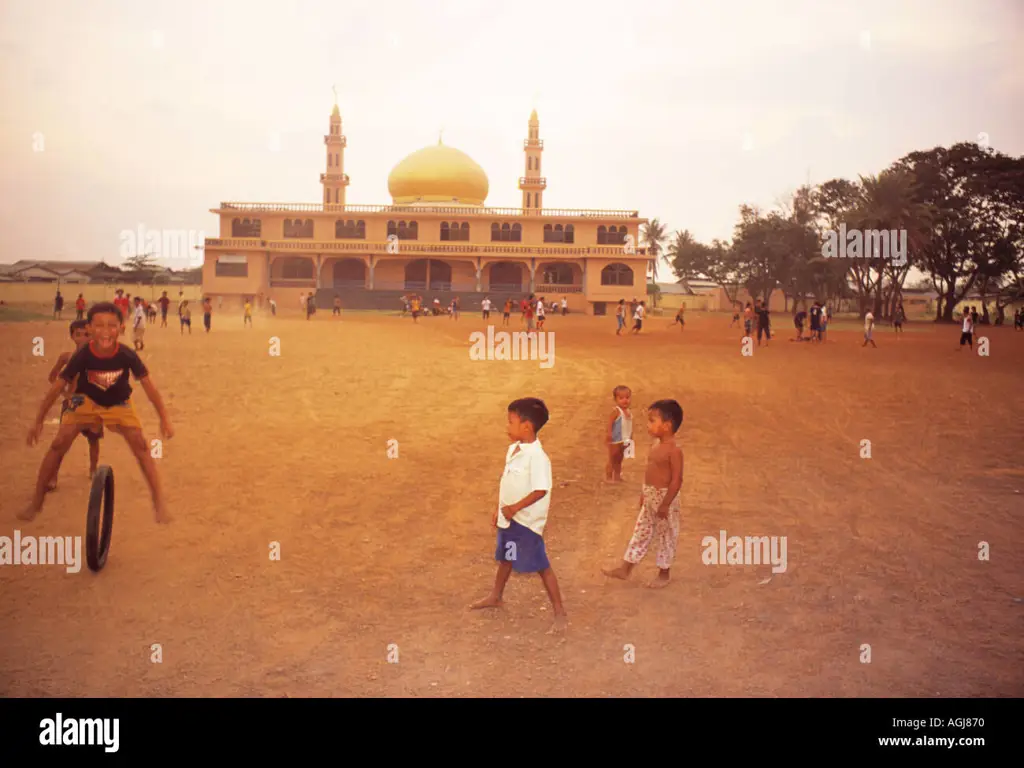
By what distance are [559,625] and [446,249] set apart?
44069mm

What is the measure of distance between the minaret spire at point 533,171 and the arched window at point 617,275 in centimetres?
771

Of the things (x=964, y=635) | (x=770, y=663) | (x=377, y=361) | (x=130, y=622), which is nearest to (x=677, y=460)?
(x=770, y=663)

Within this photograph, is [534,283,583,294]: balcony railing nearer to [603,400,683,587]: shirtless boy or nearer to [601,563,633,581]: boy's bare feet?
[601,563,633,581]: boy's bare feet

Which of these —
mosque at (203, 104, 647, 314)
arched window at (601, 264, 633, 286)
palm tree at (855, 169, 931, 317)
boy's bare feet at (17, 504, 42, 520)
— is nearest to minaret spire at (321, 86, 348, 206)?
mosque at (203, 104, 647, 314)

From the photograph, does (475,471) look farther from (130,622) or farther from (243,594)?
(130,622)

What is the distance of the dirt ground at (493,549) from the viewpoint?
5.32 metres

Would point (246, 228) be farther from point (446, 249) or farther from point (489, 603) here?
point (489, 603)

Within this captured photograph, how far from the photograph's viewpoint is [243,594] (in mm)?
6254

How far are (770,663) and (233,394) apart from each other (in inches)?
395

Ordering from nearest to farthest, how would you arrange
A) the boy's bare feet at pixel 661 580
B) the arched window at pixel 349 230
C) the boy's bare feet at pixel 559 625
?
the boy's bare feet at pixel 559 625
the boy's bare feet at pixel 661 580
the arched window at pixel 349 230

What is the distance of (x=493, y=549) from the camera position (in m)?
7.40

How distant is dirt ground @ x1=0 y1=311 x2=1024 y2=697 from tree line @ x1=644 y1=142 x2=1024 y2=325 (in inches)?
312

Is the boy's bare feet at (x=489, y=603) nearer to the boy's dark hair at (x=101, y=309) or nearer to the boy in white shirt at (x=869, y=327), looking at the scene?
the boy's dark hair at (x=101, y=309)

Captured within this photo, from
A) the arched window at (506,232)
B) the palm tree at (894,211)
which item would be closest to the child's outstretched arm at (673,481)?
the palm tree at (894,211)
